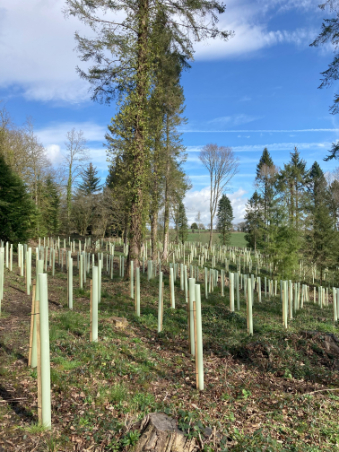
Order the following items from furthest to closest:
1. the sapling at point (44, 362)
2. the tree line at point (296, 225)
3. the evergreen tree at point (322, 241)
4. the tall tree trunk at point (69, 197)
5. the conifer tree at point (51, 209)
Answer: the tall tree trunk at point (69, 197)
the conifer tree at point (51, 209)
the evergreen tree at point (322, 241)
the tree line at point (296, 225)
the sapling at point (44, 362)

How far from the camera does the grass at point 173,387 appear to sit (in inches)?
125

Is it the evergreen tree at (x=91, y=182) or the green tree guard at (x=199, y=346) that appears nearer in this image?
the green tree guard at (x=199, y=346)

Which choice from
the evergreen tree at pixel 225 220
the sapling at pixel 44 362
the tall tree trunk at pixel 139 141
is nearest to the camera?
the sapling at pixel 44 362

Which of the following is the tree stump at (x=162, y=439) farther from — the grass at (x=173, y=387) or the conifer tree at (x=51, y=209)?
the conifer tree at (x=51, y=209)

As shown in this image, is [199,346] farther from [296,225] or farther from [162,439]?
[296,225]

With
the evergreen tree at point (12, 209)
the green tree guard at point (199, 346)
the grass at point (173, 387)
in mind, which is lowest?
the grass at point (173, 387)

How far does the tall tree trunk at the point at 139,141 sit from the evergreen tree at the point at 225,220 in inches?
1477

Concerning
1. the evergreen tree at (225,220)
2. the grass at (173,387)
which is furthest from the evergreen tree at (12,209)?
the evergreen tree at (225,220)

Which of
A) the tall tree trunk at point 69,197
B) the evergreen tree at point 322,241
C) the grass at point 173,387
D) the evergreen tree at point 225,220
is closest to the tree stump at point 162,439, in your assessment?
the grass at point 173,387

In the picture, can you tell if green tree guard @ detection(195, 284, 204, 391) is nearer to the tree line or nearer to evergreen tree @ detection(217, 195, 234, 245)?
the tree line

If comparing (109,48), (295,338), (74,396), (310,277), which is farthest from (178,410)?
(310,277)

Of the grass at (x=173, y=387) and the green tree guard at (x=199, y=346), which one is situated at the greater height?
the green tree guard at (x=199, y=346)

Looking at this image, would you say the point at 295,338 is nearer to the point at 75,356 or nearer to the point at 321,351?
the point at 321,351

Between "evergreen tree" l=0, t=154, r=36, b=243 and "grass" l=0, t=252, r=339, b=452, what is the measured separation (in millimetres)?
12934
